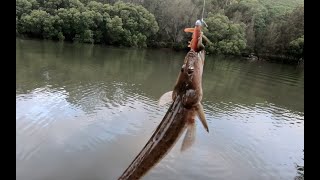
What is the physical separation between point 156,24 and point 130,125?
36.5 m

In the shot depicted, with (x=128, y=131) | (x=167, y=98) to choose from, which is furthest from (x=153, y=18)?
(x=167, y=98)

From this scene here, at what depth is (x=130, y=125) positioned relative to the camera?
60.0 feet

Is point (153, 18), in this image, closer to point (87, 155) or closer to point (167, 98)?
point (87, 155)

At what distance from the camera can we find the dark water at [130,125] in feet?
47.2

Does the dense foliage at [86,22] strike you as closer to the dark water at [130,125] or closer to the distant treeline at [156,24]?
the distant treeline at [156,24]

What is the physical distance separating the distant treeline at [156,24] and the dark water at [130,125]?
1707 cm

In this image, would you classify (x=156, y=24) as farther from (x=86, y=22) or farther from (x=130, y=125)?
(x=130, y=125)

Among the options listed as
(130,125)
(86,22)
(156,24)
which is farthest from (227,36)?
(130,125)

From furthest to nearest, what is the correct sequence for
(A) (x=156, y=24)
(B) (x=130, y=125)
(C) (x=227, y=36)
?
(A) (x=156, y=24), (C) (x=227, y=36), (B) (x=130, y=125)

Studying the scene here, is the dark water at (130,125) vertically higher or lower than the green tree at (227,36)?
lower

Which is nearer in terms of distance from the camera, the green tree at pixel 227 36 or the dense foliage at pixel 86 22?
the green tree at pixel 227 36

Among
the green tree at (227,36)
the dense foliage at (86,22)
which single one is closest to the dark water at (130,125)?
the green tree at (227,36)

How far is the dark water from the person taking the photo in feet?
47.2
